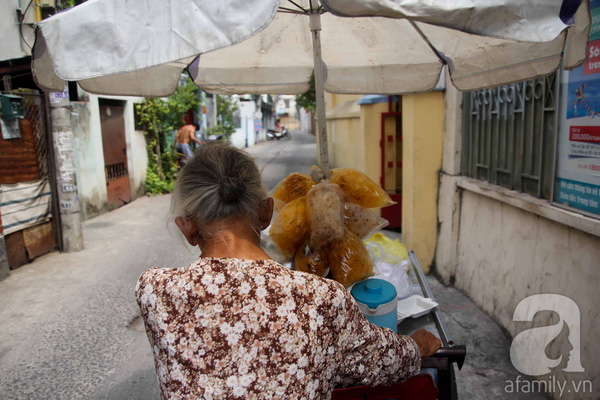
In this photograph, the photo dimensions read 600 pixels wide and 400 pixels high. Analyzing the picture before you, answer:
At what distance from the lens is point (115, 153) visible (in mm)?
8648

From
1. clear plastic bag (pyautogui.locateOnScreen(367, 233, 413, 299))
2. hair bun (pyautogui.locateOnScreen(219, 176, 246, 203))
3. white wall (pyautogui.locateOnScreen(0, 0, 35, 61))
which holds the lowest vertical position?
clear plastic bag (pyautogui.locateOnScreen(367, 233, 413, 299))

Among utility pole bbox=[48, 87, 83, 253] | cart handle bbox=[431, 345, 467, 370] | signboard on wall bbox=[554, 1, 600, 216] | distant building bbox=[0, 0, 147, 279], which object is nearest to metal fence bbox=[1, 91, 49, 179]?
distant building bbox=[0, 0, 147, 279]

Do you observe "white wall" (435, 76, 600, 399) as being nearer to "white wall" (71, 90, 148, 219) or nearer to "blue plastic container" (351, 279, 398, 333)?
"blue plastic container" (351, 279, 398, 333)

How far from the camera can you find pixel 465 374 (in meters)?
3.20

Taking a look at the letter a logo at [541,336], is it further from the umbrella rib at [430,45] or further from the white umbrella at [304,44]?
the umbrella rib at [430,45]

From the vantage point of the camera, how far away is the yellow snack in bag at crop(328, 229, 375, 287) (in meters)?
1.84

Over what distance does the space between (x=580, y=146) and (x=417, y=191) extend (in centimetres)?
228

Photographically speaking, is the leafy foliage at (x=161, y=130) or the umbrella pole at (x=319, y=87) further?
the leafy foliage at (x=161, y=130)

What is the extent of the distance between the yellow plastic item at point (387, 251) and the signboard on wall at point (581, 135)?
1157 millimetres

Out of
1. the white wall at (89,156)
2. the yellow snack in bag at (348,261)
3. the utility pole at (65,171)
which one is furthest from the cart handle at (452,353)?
the white wall at (89,156)

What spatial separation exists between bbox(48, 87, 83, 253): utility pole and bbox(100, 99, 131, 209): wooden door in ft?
8.99

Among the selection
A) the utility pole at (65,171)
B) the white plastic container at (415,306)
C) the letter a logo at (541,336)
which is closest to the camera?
the white plastic container at (415,306)

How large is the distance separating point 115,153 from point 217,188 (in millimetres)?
8120

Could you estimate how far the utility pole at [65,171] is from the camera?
527 cm
